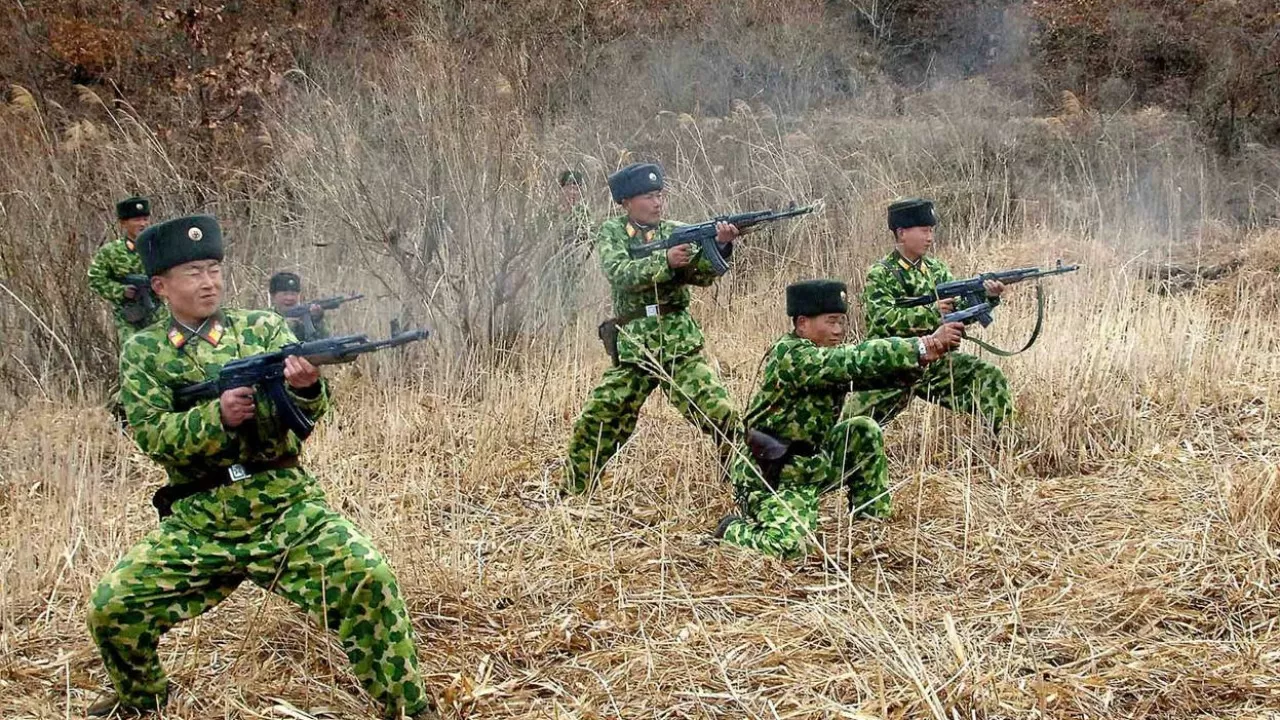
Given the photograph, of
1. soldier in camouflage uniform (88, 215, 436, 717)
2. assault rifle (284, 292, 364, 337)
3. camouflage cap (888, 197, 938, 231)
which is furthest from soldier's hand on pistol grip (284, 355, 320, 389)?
assault rifle (284, 292, 364, 337)

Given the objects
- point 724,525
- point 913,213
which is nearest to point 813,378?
point 724,525

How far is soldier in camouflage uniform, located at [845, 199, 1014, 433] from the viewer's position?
16.8 feet

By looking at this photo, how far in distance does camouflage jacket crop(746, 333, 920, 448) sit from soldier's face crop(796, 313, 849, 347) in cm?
4

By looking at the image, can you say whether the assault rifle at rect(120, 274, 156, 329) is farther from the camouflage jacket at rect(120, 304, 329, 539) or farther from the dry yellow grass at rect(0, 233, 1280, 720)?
the camouflage jacket at rect(120, 304, 329, 539)

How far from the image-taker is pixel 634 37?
16406 mm

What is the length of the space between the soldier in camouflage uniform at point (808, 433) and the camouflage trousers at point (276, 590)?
1591 mm

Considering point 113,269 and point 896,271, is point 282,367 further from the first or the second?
point 113,269

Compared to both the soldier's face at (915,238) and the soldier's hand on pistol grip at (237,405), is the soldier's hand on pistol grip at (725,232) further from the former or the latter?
the soldier's hand on pistol grip at (237,405)

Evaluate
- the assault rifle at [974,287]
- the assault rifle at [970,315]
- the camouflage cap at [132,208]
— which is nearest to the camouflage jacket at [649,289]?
the assault rifle at [974,287]

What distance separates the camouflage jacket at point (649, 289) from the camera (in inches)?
192

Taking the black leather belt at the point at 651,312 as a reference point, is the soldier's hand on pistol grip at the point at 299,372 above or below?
above

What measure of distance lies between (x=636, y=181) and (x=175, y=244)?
2.51 m

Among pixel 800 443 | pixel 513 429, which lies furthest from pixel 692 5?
pixel 800 443

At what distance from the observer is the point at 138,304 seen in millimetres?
6535
